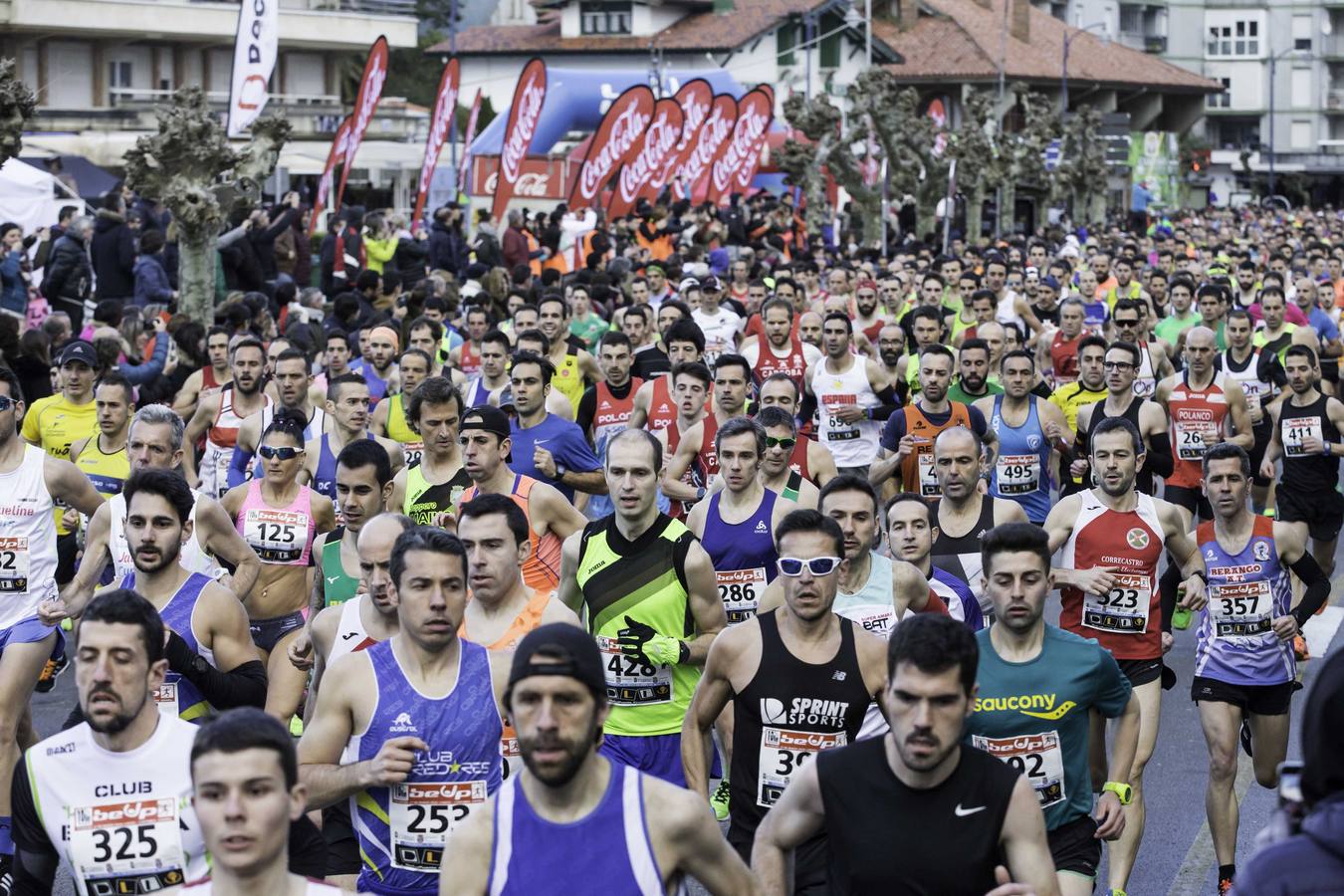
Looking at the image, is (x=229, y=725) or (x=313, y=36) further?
(x=313, y=36)

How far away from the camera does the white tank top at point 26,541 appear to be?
28.0 feet

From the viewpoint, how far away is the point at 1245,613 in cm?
856

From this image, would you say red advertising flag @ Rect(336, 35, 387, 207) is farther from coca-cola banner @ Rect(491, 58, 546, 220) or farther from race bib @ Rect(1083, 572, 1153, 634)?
race bib @ Rect(1083, 572, 1153, 634)

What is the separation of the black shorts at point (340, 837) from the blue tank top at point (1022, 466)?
5.87 metres

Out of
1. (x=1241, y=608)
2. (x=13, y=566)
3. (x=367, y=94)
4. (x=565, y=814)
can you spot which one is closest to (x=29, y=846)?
(x=565, y=814)

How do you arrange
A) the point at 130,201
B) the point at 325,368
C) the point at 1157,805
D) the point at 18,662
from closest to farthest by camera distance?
the point at 18,662, the point at 1157,805, the point at 325,368, the point at 130,201

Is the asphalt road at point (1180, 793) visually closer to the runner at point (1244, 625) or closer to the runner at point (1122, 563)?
the runner at point (1244, 625)

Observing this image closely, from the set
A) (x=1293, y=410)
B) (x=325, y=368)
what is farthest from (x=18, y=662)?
(x=1293, y=410)

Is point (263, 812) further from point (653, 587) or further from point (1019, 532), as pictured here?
point (653, 587)

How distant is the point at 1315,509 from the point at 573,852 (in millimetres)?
9636

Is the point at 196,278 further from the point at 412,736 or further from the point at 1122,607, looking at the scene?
the point at 412,736

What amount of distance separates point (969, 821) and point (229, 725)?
161 cm

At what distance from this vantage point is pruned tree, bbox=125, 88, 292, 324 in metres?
16.7

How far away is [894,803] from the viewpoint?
465cm
